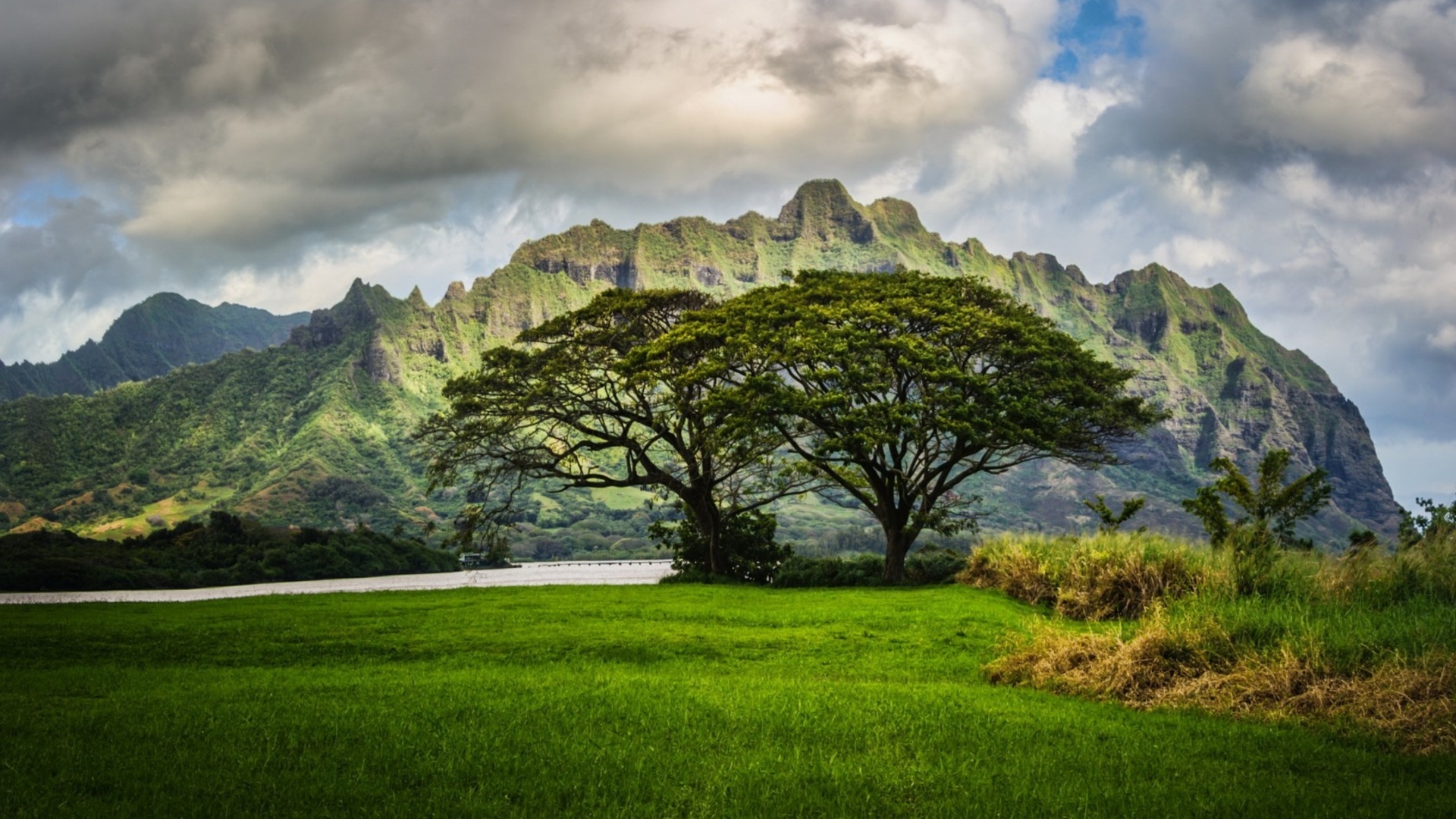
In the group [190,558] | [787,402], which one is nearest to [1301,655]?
[787,402]

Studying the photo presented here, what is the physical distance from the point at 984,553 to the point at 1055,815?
2352cm

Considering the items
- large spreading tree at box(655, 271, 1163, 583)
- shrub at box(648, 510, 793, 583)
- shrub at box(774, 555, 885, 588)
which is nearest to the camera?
large spreading tree at box(655, 271, 1163, 583)

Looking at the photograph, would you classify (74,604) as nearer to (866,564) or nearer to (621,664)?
(621,664)

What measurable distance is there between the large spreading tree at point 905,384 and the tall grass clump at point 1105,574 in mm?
5653

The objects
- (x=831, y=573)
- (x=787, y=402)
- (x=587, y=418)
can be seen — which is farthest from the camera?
(x=587, y=418)

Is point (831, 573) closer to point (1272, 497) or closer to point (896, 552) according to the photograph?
point (896, 552)

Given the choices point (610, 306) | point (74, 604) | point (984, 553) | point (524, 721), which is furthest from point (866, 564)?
point (524, 721)

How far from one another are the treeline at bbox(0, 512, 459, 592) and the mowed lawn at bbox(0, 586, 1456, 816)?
36576mm

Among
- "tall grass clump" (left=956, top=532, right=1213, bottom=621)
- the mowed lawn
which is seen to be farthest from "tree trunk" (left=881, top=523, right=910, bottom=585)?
the mowed lawn

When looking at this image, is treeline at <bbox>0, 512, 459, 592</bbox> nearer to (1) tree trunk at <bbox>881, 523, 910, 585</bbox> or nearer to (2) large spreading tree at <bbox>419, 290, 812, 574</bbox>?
(2) large spreading tree at <bbox>419, 290, 812, 574</bbox>

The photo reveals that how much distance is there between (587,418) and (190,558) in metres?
28.1

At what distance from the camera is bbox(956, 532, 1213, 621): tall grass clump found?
18.5 m

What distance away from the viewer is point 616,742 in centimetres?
792

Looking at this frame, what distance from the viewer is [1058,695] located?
36.6 ft
